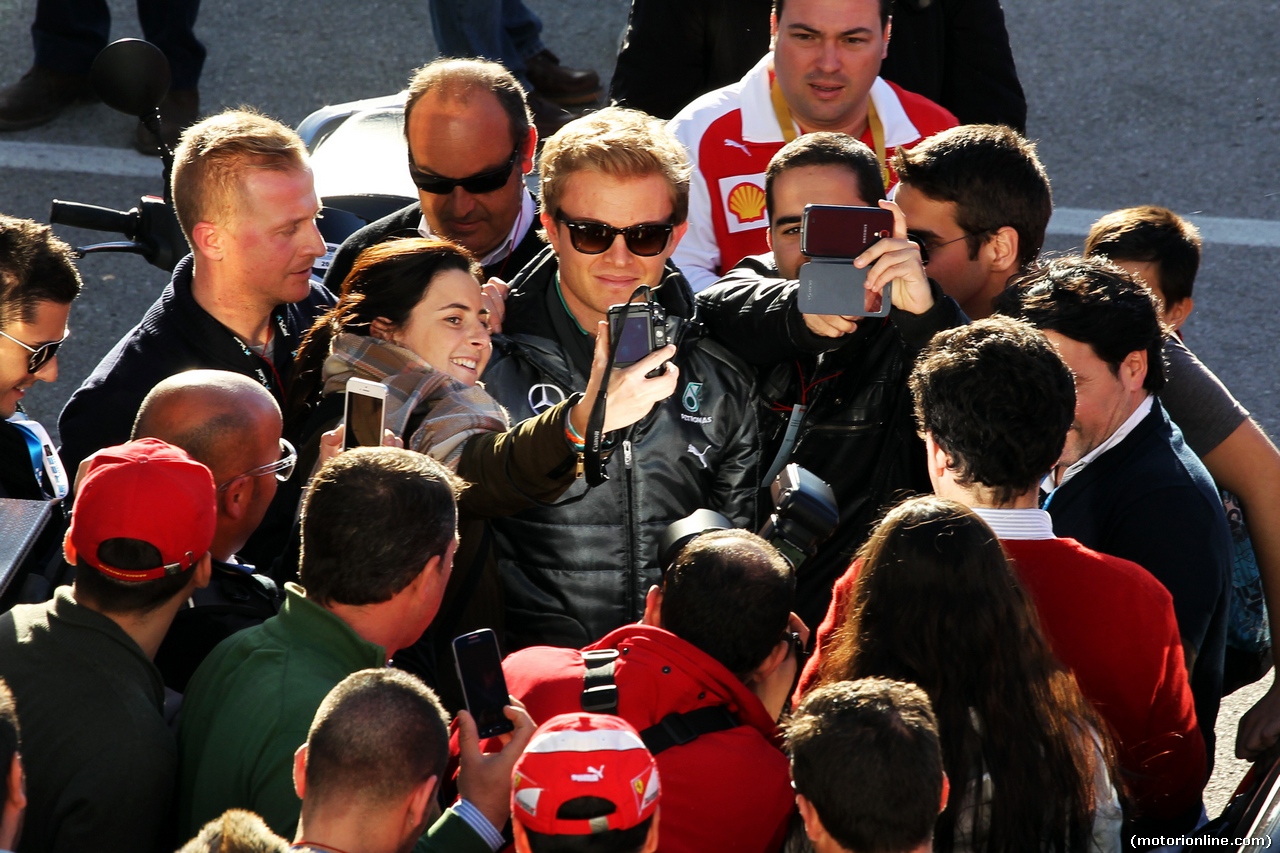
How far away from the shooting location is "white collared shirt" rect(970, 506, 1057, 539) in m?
2.71

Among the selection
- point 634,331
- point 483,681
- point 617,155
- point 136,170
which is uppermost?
point 617,155

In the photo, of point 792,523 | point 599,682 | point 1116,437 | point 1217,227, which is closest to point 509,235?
point 792,523

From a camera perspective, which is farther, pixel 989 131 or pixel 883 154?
pixel 883 154

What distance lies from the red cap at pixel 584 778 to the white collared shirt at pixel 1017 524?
904mm

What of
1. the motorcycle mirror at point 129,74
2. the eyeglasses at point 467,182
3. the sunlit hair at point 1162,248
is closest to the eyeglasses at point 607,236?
the eyeglasses at point 467,182

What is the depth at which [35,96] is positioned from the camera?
8.55 metres

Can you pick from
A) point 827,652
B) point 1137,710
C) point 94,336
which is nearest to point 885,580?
point 827,652

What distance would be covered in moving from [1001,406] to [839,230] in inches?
28.0

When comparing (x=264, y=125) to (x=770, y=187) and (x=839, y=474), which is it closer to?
(x=770, y=187)

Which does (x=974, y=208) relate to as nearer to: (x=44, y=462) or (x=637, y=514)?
(x=637, y=514)

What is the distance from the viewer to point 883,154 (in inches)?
179

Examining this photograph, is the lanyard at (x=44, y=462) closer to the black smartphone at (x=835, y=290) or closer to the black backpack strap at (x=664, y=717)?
the black backpack strap at (x=664, y=717)

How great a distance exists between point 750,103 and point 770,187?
1.01 m

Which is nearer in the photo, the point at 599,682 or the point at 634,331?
→ the point at 599,682
